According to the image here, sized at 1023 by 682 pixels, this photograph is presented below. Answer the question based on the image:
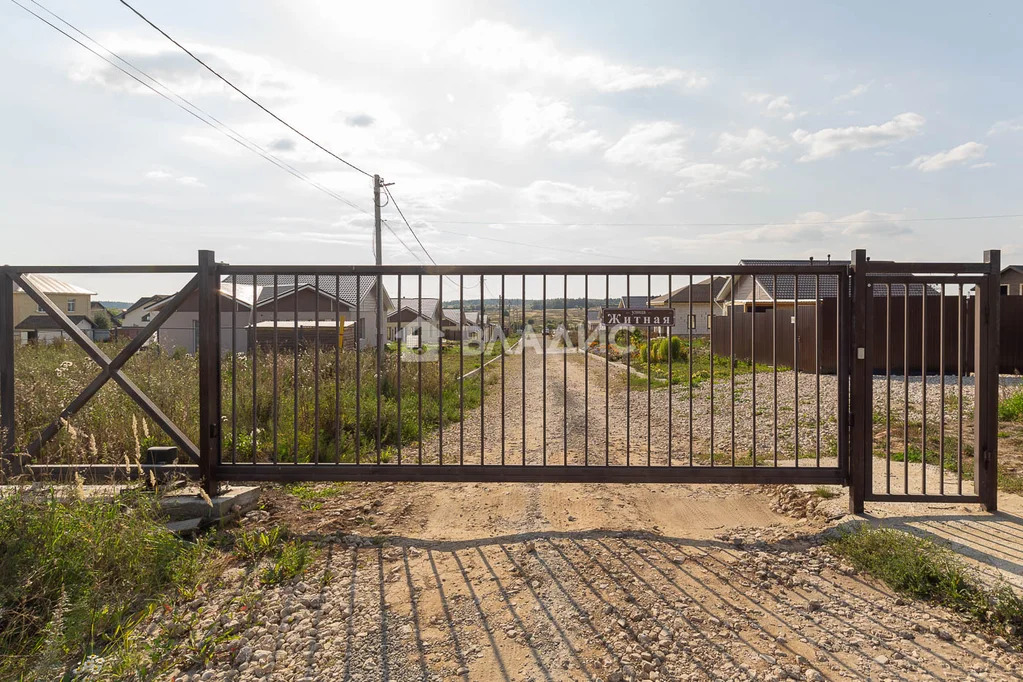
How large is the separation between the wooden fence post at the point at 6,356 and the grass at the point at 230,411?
27cm

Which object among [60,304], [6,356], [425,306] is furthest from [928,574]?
[60,304]

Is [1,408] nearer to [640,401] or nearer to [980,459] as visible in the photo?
[980,459]

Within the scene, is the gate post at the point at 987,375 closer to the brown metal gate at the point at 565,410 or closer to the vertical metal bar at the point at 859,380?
the brown metal gate at the point at 565,410

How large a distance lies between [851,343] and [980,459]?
1392mm

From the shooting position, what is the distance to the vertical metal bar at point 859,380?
4.96 m

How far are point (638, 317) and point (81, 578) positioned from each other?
410cm

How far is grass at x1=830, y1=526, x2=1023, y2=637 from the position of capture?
11.5 ft

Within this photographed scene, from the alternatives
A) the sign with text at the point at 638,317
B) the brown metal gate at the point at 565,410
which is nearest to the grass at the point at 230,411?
the brown metal gate at the point at 565,410

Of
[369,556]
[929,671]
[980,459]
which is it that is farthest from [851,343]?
[369,556]

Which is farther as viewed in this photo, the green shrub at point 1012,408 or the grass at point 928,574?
the green shrub at point 1012,408

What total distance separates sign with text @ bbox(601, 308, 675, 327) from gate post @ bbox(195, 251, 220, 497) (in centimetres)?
314

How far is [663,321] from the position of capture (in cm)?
526

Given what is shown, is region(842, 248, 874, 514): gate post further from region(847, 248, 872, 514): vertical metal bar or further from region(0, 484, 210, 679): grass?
region(0, 484, 210, 679): grass

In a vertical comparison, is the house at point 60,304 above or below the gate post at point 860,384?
above
